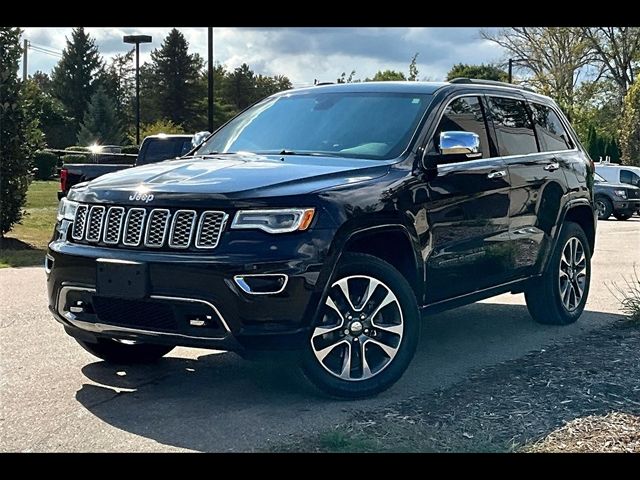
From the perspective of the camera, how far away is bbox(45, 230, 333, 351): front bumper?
4766 mm

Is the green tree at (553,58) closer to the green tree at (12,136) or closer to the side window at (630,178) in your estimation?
the side window at (630,178)

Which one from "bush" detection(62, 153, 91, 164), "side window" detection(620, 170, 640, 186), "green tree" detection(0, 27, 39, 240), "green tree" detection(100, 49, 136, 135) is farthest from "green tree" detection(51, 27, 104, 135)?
"green tree" detection(0, 27, 39, 240)

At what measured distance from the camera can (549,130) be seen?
7871 mm

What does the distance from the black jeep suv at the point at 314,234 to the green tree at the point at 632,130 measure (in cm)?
3481

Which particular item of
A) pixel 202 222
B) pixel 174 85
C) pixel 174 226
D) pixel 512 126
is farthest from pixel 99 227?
pixel 174 85

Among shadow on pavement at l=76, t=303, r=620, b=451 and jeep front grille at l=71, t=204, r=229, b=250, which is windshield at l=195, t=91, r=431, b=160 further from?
shadow on pavement at l=76, t=303, r=620, b=451

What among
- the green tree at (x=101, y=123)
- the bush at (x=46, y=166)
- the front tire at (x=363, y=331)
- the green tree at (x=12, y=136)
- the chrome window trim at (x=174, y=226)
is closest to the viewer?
the chrome window trim at (x=174, y=226)

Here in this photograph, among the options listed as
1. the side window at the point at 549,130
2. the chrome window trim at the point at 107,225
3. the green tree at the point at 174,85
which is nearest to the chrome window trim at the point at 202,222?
the chrome window trim at the point at 107,225

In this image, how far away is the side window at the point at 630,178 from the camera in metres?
26.6

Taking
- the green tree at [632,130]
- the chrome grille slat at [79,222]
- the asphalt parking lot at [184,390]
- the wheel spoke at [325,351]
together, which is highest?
the green tree at [632,130]

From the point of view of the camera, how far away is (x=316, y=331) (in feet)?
16.6

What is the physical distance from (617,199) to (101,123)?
1985 inches

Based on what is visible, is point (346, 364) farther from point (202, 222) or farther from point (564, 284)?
point (564, 284)
